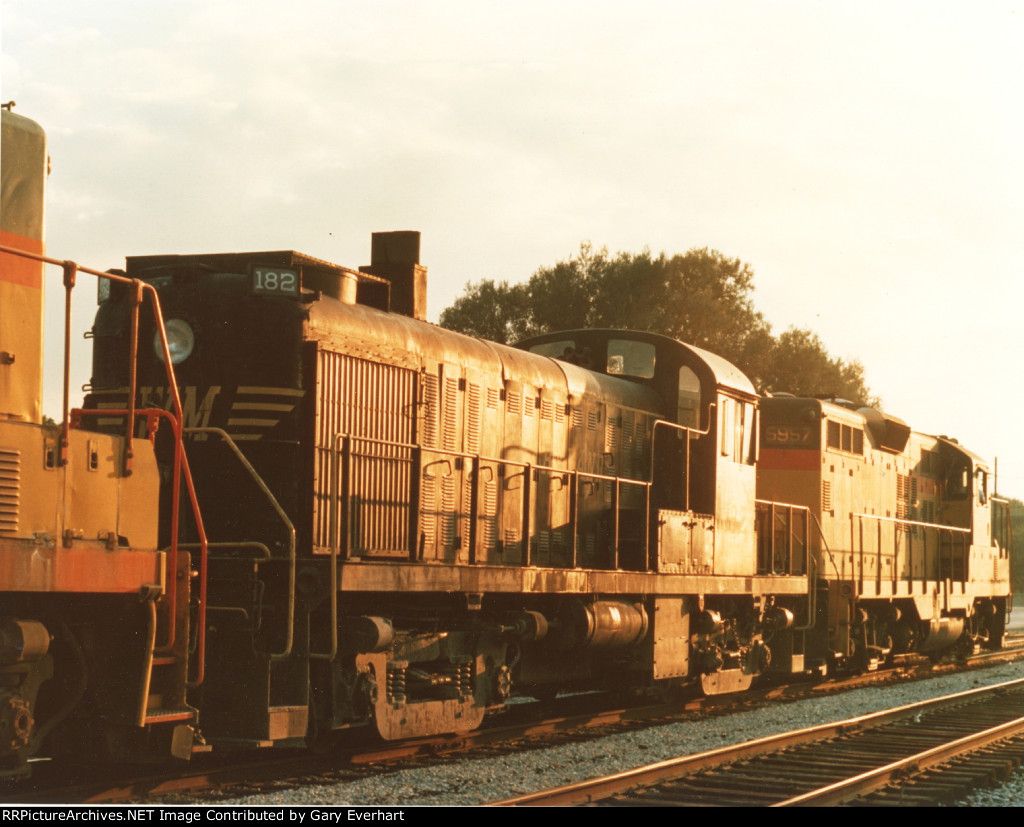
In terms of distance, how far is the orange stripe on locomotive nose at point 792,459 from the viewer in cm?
1641

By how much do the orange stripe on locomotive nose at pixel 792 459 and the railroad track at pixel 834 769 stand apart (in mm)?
5156

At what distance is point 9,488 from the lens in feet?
19.3

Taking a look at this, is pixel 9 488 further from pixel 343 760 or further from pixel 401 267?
pixel 401 267

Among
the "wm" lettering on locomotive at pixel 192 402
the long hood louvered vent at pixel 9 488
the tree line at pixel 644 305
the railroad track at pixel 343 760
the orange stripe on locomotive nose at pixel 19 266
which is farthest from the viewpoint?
the tree line at pixel 644 305

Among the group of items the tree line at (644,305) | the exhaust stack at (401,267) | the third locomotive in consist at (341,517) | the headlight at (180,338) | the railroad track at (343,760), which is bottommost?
the railroad track at (343,760)

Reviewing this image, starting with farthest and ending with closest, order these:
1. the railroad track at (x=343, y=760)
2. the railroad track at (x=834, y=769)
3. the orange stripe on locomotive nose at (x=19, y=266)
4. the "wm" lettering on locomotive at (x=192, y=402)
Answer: the "wm" lettering on locomotive at (x=192, y=402)
the railroad track at (x=834, y=769)
the railroad track at (x=343, y=760)
the orange stripe on locomotive nose at (x=19, y=266)

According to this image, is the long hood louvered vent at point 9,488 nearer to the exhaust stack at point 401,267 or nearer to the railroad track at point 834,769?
the railroad track at point 834,769

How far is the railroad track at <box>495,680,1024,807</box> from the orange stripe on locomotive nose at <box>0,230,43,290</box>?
363cm

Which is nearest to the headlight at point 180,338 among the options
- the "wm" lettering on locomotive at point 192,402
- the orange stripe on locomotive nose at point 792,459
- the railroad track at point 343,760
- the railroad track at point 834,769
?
the "wm" lettering on locomotive at point 192,402

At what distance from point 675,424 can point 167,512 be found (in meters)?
5.52

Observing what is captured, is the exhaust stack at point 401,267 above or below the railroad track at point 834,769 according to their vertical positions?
above

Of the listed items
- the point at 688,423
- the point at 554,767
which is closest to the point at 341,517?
the point at 554,767

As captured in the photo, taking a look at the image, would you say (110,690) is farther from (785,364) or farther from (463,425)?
(785,364)

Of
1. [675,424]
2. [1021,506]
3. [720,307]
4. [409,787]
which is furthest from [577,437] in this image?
[1021,506]
